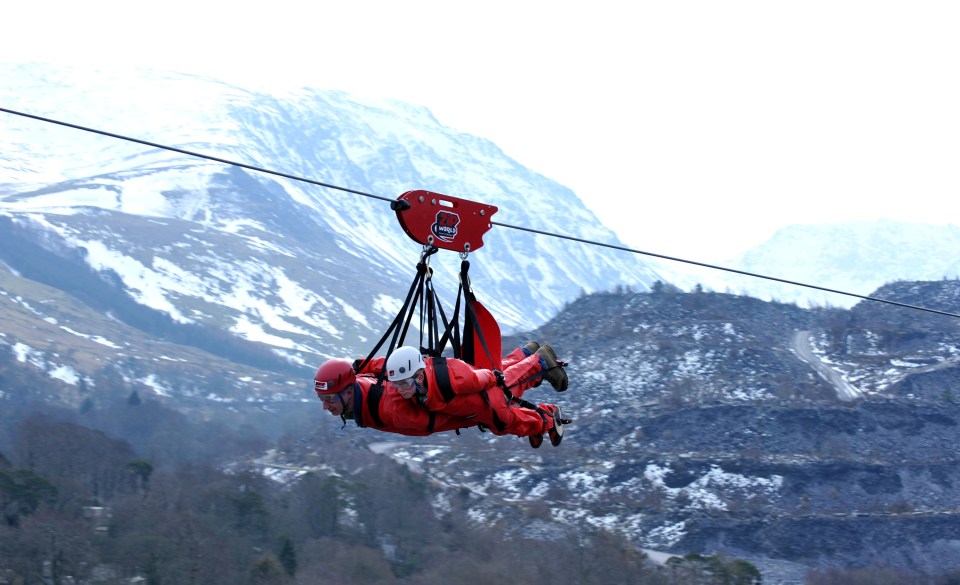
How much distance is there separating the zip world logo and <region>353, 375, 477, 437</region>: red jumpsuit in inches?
84.7

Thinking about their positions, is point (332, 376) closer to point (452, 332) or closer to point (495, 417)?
point (495, 417)

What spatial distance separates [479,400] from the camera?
15.1 meters

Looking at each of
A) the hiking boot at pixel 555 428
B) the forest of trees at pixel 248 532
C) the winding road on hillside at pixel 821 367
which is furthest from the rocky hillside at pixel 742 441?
the hiking boot at pixel 555 428

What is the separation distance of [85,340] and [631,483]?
326ft

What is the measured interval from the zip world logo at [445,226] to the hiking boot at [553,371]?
7.31ft

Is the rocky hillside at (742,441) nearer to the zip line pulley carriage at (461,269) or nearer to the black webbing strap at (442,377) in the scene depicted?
the zip line pulley carriage at (461,269)

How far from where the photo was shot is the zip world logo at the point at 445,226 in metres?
15.8

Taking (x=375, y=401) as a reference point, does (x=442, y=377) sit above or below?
above

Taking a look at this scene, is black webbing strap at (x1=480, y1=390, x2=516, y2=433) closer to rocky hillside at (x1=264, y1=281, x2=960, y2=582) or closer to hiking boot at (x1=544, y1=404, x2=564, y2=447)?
hiking boot at (x1=544, y1=404, x2=564, y2=447)

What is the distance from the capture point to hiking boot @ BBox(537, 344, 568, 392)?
17203 mm

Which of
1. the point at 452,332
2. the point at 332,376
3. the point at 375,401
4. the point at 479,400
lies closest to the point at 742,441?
the point at 452,332

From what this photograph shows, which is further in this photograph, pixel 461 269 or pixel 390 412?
pixel 461 269

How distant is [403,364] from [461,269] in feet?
5.86

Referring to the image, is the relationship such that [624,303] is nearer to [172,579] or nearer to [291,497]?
[291,497]
